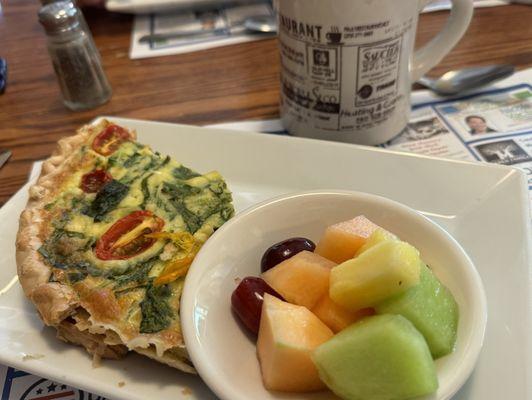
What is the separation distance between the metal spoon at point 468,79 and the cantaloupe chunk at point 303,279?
100 cm

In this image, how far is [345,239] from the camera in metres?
0.85

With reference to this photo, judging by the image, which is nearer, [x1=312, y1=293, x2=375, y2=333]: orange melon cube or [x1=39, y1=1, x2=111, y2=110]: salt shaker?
[x1=312, y1=293, x2=375, y2=333]: orange melon cube

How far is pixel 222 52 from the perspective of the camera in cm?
197

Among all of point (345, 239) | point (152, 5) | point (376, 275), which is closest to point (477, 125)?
point (345, 239)

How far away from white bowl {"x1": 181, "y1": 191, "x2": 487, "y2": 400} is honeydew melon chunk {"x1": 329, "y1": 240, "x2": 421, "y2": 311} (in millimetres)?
135

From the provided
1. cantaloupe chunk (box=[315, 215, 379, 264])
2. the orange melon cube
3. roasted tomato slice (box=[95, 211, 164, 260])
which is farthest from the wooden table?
the orange melon cube

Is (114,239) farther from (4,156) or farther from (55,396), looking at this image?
(4,156)

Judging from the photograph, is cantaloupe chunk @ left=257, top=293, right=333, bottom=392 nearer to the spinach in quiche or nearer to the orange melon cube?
the orange melon cube

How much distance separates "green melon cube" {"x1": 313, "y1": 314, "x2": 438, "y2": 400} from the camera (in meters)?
0.65

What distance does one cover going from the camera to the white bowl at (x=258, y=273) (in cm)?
73

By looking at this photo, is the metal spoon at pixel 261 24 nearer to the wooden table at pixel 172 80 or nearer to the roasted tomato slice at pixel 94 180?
the wooden table at pixel 172 80

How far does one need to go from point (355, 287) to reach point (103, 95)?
1.33 m

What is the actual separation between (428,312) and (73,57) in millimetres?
1382

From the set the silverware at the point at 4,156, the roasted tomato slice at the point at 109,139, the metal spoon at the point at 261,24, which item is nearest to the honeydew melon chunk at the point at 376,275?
the roasted tomato slice at the point at 109,139
